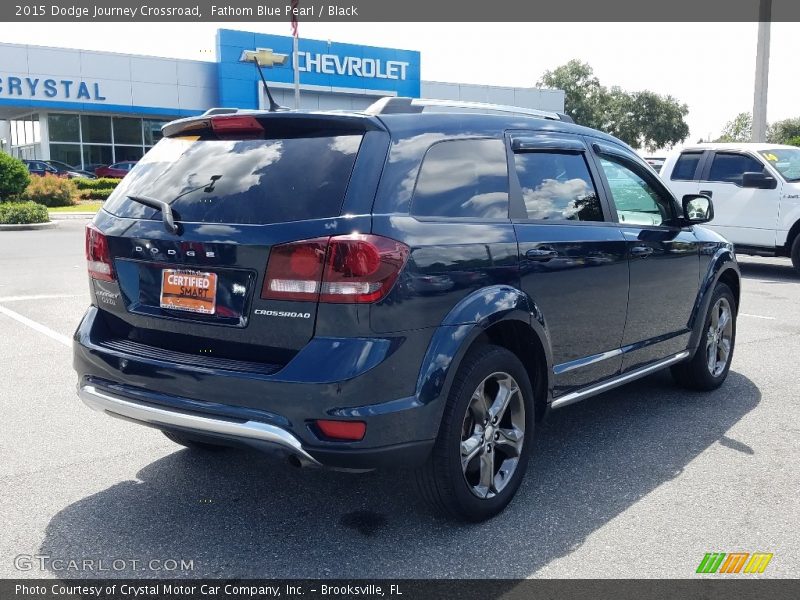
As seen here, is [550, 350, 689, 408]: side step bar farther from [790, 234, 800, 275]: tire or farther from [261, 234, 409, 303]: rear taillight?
[790, 234, 800, 275]: tire

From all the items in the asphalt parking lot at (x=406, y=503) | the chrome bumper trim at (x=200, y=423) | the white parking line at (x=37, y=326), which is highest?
the chrome bumper trim at (x=200, y=423)

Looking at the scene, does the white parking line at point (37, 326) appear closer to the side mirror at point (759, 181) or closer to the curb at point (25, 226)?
the side mirror at point (759, 181)

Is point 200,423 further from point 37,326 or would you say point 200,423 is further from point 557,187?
point 37,326

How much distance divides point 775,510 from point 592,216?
1.77 meters

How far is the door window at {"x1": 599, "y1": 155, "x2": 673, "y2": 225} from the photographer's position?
479 centimetres

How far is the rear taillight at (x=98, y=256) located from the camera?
3727mm

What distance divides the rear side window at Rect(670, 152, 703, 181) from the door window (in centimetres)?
855

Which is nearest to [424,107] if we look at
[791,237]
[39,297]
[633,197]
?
[633,197]

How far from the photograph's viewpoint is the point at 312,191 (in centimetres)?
324

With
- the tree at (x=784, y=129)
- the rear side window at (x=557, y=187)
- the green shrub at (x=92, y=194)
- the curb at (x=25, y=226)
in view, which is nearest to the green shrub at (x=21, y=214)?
the curb at (x=25, y=226)

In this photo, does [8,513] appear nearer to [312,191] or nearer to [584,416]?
[312,191]

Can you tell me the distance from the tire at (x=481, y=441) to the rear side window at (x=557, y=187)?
0.87 m

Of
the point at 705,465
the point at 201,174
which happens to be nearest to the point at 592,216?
the point at 705,465

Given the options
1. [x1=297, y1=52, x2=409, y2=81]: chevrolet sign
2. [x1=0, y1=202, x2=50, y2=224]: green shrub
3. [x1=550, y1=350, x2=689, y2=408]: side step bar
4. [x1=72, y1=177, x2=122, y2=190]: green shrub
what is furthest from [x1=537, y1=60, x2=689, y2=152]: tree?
[x1=550, y1=350, x2=689, y2=408]: side step bar
